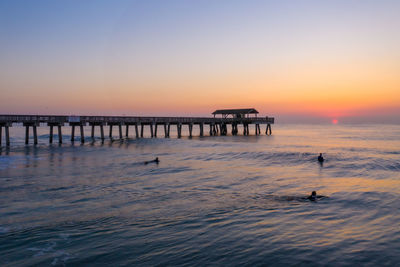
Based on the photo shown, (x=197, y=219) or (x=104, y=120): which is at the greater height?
(x=104, y=120)

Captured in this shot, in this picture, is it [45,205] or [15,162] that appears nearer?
[45,205]

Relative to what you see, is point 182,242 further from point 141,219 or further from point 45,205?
point 45,205

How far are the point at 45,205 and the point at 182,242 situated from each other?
710 centimetres

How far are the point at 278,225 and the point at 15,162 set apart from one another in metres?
24.6

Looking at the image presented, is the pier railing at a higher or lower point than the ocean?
higher

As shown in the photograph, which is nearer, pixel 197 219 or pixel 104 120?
pixel 197 219

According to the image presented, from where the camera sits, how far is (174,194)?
14.6 metres

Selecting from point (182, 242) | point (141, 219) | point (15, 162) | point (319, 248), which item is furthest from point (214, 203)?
point (15, 162)

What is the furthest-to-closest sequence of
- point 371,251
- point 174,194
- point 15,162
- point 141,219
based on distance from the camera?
point 15,162
point 174,194
point 141,219
point 371,251

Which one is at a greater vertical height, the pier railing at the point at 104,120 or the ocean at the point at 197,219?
the pier railing at the point at 104,120

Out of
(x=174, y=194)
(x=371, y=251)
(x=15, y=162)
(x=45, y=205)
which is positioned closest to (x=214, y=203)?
(x=174, y=194)

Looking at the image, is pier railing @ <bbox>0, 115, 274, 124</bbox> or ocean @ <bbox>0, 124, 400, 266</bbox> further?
pier railing @ <bbox>0, 115, 274, 124</bbox>

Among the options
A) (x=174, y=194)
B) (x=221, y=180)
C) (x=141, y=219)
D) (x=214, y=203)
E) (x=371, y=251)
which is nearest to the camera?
(x=371, y=251)

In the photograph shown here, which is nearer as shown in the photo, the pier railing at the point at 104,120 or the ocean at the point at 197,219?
the ocean at the point at 197,219
